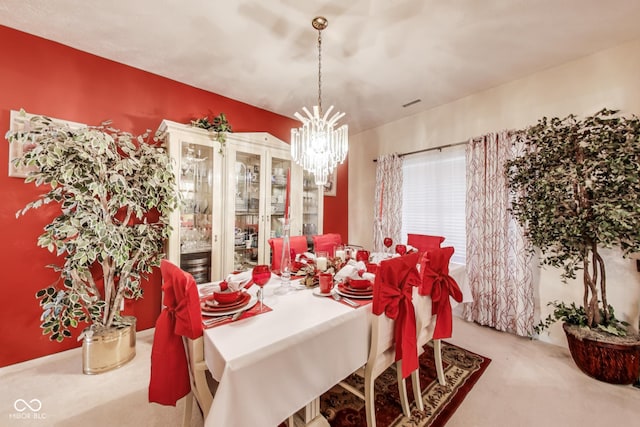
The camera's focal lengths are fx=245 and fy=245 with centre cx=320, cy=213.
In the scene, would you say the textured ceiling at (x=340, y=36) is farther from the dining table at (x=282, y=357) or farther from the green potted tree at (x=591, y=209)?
the dining table at (x=282, y=357)

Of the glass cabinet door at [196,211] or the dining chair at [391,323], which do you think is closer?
the dining chair at [391,323]

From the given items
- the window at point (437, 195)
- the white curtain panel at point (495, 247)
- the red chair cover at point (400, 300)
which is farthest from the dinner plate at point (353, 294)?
the window at point (437, 195)

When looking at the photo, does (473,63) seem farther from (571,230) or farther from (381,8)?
(571,230)

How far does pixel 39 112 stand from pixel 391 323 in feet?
10.3

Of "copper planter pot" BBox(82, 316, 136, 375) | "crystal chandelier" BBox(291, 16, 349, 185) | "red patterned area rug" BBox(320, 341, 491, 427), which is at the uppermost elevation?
"crystal chandelier" BBox(291, 16, 349, 185)

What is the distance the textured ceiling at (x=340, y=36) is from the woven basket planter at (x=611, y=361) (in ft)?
7.90

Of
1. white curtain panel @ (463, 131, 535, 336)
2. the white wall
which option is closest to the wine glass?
white curtain panel @ (463, 131, 535, 336)

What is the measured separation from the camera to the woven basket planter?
5.82ft

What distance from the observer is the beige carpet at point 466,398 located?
4.96 ft

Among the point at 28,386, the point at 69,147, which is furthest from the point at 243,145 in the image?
the point at 28,386

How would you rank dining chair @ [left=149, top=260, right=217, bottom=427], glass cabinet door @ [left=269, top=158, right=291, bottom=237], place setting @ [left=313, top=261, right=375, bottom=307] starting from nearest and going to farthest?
dining chair @ [left=149, top=260, right=217, bottom=427] → place setting @ [left=313, top=261, right=375, bottom=307] → glass cabinet door @ [left=269, top=158, right=291, bottom=237]

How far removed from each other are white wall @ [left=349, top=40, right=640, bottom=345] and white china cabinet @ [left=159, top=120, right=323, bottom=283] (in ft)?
6.39

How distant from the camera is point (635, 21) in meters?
1.82

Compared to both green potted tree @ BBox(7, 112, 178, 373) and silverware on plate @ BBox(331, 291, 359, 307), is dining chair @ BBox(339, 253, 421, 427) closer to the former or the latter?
silverware on plate @ BBox(331, 291, 359, 307)
